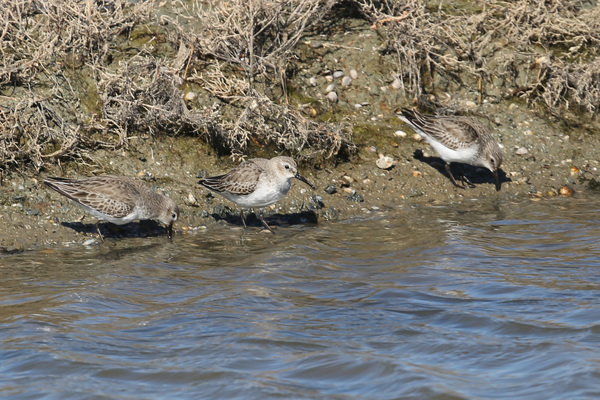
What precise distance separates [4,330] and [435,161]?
23.7 ft

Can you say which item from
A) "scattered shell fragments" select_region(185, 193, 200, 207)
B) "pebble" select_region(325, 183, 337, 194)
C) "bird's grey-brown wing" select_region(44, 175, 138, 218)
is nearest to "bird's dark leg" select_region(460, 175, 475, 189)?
"pebble" select_region(325, 183, 337, 194)

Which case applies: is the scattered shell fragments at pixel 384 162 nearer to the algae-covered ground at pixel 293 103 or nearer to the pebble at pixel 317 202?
the algae-covered ground at pixel 293 103

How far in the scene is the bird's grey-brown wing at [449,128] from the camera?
11.7 meters

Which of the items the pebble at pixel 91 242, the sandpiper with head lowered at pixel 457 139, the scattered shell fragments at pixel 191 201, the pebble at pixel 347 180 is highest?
the sandpiper with head lowered at pixel 457 139

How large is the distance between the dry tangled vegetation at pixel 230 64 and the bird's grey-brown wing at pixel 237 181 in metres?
0.88

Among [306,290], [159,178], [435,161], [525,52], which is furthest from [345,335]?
[525,52]

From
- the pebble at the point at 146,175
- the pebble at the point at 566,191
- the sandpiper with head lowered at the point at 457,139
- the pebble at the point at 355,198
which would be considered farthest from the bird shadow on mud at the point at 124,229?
the pebble at the point at 566,191

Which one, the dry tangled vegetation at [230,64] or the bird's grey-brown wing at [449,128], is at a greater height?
the dry tangled vegetation at [230,64]

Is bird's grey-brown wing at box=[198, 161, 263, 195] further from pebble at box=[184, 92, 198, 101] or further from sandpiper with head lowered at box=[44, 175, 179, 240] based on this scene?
pebble at box=[184, 92, 198, 101]

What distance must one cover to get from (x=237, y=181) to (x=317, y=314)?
3.07 metres

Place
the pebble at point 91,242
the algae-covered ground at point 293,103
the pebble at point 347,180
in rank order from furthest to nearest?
the pebble at point 347,180, the algae-covered ground at point 293,103, the pebble at point 91,242

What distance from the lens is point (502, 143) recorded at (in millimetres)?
12586

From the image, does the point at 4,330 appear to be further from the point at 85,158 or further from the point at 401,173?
the point at 401,173

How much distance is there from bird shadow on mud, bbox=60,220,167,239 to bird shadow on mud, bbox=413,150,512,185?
4.10 meters
